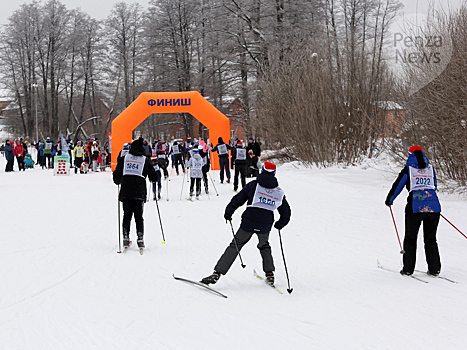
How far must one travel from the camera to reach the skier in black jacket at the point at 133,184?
7.71 metres

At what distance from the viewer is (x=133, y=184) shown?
7730 millimetres

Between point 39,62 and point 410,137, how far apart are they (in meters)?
36.4

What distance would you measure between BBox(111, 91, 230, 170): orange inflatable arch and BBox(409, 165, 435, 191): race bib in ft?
63.4

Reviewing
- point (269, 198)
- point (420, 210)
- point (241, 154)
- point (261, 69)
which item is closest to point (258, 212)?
point (269, 198)

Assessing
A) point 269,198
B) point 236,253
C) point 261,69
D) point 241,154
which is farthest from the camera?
point 261,69

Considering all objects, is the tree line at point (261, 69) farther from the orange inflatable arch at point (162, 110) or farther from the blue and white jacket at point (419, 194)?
the blue and white jacket at point (419, 194)

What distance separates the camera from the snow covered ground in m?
4.30

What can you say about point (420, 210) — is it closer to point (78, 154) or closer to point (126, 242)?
point (126, 242)

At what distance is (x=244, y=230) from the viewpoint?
18.9 ft

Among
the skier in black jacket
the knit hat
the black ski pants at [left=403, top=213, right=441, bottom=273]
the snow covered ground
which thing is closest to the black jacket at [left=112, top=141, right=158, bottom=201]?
the skier in black jacket

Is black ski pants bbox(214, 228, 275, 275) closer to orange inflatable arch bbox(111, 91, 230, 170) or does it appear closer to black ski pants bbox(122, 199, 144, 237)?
black ski pants bbox(122, 199, 144, 237)

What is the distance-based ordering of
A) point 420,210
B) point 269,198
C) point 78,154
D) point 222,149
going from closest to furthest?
point 269,198 → point 420,210 → point 222,149 → point 78,154

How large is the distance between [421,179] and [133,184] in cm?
422

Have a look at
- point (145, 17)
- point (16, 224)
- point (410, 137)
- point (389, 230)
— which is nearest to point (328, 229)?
point (389, 230)
